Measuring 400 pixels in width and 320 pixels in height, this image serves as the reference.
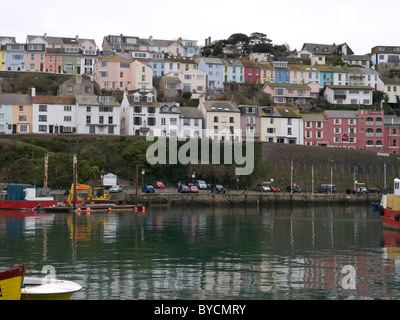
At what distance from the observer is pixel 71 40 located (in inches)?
5281

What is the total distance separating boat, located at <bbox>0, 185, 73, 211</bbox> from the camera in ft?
216

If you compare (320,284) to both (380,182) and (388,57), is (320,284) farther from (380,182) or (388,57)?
(388,57)

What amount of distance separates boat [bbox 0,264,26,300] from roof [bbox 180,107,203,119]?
7781 centimetres

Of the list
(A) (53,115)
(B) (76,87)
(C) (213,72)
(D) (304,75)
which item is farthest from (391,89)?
(A) (53,115)

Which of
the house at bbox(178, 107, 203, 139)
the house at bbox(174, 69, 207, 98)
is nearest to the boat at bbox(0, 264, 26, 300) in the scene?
the house at bbox(178, 107, 203, 139)

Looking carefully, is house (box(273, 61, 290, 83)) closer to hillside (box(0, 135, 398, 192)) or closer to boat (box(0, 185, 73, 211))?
hillside (box(0, 135, 398, 192))

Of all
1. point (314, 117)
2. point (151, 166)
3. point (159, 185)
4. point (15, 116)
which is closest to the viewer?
point (159, 185)

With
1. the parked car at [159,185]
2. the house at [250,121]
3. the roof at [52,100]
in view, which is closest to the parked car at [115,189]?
the parked car at [159,185]

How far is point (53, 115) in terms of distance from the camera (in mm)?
92750

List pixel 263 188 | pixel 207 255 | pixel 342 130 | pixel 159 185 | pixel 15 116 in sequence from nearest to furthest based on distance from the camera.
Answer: pixel 207 255 < pixel 159 185 < pixel 263 188 < pixel 15 116 < pixel 342 130

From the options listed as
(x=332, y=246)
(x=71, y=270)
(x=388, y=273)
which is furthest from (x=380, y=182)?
(x=71, y=270)

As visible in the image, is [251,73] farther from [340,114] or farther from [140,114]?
[140,114]

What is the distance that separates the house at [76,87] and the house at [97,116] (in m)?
8.39

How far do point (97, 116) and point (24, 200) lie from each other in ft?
96.7
